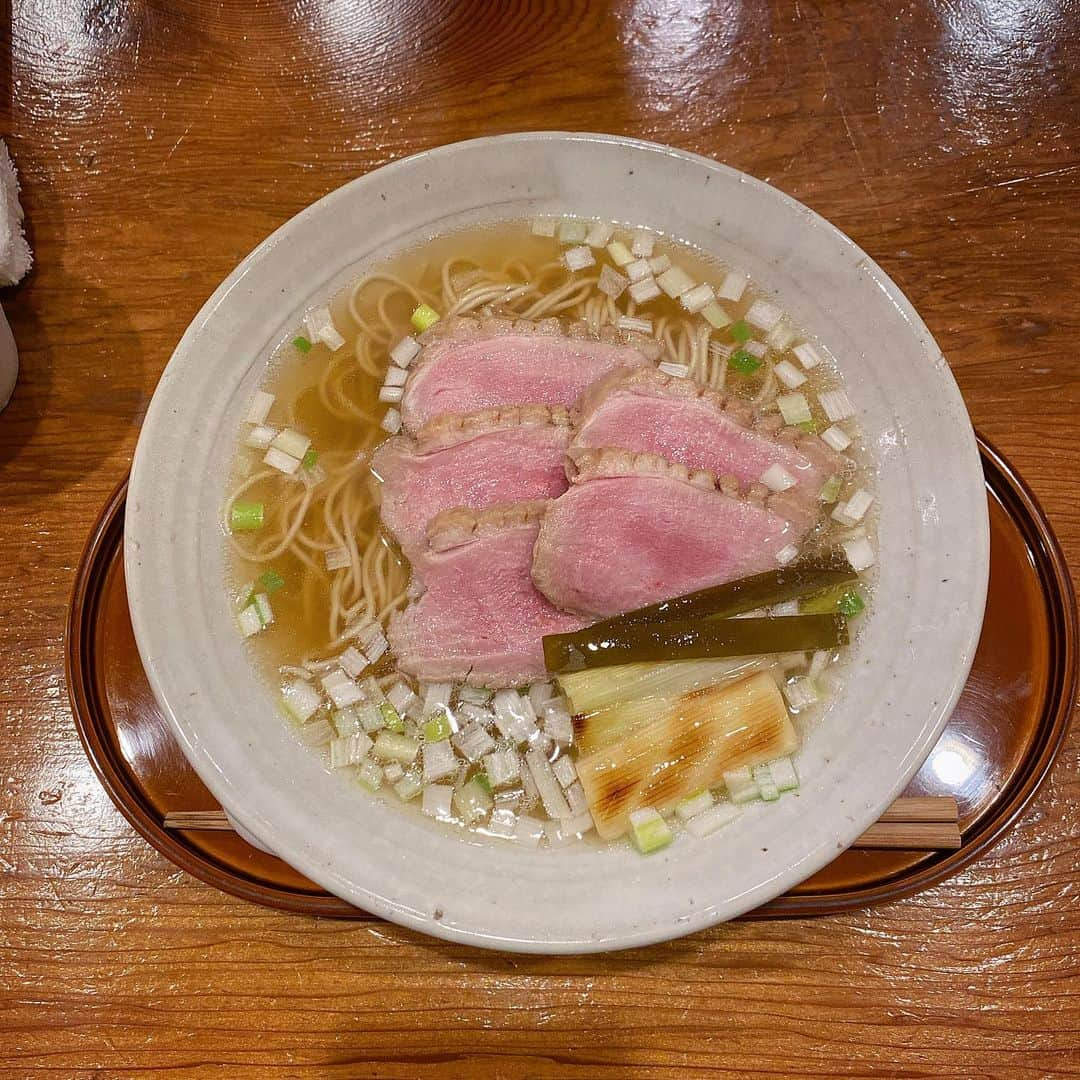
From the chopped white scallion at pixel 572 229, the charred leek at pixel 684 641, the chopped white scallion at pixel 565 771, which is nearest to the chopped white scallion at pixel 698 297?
the chopped white scallion at pixel 572 229

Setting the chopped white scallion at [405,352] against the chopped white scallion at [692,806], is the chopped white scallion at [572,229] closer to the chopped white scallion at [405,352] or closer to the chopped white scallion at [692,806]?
the chopped white scallion at [405,352]

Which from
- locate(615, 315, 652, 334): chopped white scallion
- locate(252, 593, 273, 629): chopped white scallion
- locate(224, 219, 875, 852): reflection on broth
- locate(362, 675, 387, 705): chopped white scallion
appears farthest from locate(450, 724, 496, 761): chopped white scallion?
locate(615, 315, 652, 334): chopped white scallion

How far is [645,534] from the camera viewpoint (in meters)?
2.03

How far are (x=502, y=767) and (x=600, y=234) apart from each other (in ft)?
5.02

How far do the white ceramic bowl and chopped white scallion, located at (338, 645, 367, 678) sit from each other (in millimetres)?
198

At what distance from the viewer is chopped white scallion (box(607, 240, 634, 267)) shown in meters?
2.30

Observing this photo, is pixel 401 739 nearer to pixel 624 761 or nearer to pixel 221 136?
pixel 624 761

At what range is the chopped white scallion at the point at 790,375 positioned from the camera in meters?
2.24

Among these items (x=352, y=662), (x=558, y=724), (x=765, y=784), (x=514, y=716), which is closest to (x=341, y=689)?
(x=352, y=662)

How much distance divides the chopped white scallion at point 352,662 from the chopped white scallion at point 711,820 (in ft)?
3.07

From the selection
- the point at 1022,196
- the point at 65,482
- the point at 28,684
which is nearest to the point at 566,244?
the point at 1022,196

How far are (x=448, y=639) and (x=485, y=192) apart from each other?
1.24 meters

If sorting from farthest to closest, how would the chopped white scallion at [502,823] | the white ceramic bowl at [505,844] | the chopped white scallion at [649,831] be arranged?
the chopped white scallion at [502,823] < the chopped white scallion at [649,831] < the white ceramic bowl at [505,844]

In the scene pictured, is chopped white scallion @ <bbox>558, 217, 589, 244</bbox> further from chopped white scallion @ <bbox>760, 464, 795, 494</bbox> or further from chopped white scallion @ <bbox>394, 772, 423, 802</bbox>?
chopped white scallion @ <bbox>394, 772, 423, 802</bbox>
